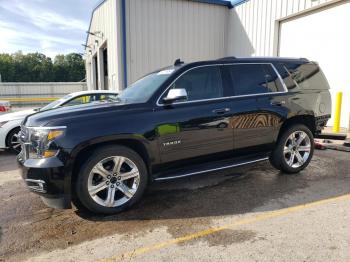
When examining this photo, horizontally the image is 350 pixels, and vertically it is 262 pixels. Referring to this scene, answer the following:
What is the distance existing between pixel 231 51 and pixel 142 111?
11536mm

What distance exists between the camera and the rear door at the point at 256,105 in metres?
4.26

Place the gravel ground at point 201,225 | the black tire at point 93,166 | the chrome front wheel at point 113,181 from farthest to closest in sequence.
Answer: the chrome front wheel at point 113,181 → the black tire at point 93,166 → the gravel ground at point 201,225

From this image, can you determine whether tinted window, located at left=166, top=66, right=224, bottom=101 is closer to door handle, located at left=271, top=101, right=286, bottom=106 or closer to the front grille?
door handle, located at left=271, top=101, right=286, bottom=106

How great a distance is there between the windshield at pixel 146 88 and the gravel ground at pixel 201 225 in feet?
4.62

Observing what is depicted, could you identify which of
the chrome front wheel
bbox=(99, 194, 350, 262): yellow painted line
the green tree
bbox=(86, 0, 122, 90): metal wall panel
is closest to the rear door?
bbox=(99, 194, 350, 262): yellow painted line

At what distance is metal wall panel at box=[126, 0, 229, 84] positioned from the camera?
1243cm

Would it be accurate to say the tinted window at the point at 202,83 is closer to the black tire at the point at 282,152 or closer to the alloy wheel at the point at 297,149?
the black tire at the point at 282,152

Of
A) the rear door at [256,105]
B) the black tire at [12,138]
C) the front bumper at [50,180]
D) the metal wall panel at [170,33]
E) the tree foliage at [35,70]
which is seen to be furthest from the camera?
the tree foliage at [35,70]

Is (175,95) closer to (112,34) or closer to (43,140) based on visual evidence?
(43,140)

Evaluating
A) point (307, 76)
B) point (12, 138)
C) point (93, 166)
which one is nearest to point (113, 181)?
point (93, 166)

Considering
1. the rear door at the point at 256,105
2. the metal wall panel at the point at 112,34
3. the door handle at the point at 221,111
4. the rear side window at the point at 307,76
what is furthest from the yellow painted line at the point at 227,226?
the metal wall panel at the point at 112,34

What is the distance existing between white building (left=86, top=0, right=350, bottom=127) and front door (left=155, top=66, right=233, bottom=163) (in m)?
6.54

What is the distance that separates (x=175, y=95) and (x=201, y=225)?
1.56 meters

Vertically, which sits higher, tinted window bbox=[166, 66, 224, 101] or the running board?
tinted window bbox=[166, 66, 224, 101]
